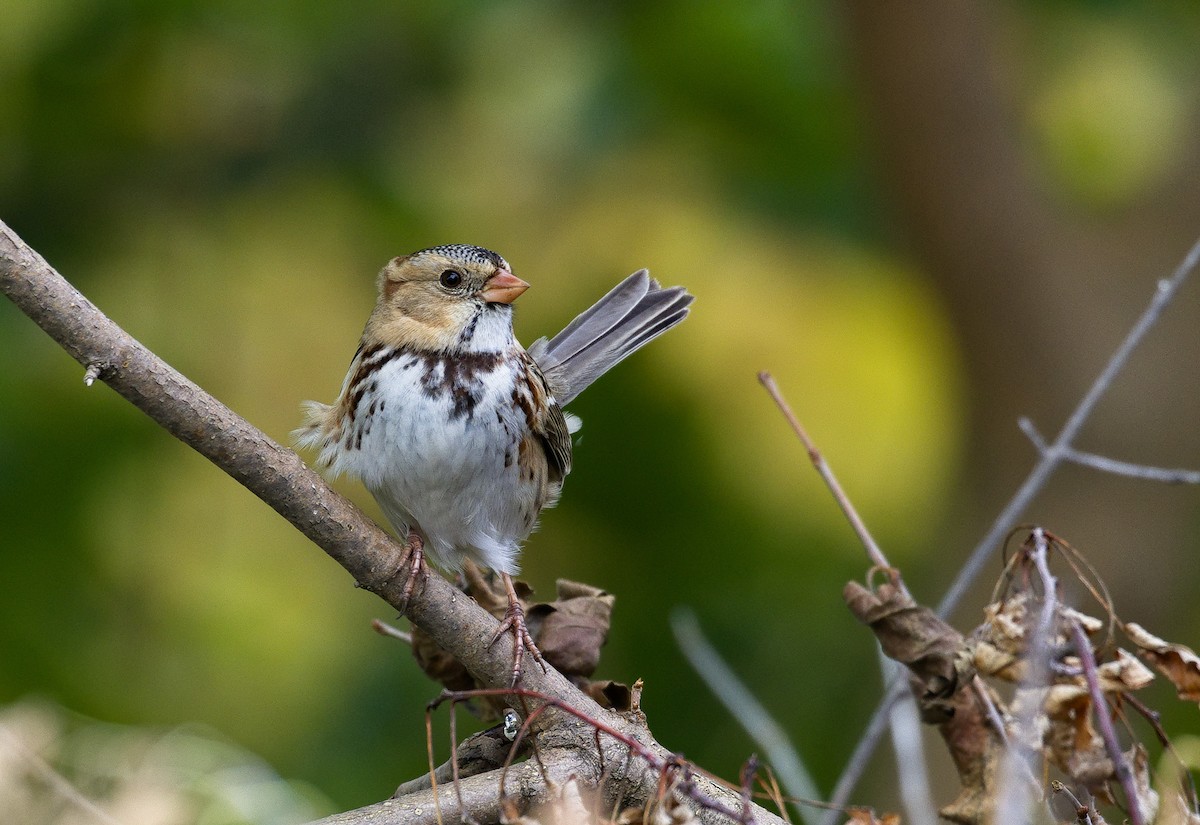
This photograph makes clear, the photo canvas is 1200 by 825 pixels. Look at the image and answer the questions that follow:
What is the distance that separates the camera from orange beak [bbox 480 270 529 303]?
2799 mm

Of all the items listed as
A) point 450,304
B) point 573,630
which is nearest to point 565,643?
point 573,630

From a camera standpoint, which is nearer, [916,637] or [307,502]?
[307,502]

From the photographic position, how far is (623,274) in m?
5.00

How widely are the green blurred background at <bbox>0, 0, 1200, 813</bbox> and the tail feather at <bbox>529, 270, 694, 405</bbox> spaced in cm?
164

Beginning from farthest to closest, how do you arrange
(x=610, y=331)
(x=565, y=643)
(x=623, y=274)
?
(x=623, y=274)
(x=610, y=331)
(x=565, y=643)

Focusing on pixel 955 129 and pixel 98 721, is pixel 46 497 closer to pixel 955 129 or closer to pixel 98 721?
pixel 98 721

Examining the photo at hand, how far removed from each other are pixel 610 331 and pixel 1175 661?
5.73 ft

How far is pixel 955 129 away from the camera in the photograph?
489 cm

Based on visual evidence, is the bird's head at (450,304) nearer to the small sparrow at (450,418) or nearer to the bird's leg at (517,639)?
the small sparrow at (450,418)

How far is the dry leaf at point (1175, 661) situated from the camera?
1.77 m

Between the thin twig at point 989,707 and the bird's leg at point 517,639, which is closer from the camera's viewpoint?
the thin twig at point 989,707

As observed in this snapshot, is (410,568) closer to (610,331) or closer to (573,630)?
(573,630)

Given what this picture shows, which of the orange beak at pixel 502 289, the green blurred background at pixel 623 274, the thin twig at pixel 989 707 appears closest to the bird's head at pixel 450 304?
the orange beak at pixel 502 289

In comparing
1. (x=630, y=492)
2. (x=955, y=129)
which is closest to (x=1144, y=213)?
(x=955, y=129)
